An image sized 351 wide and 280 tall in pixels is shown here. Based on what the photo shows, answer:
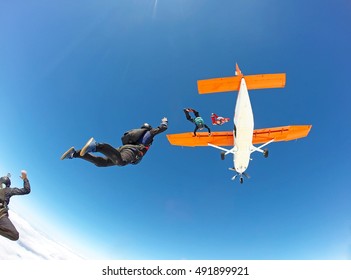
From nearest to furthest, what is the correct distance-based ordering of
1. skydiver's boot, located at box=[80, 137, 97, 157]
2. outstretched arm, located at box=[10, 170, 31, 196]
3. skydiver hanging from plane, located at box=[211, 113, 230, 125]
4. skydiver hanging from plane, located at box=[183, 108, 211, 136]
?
skydiver's boot, located at box=[80, 137, 97, 157]
outstretched arm, located at box=[10, 170, 31, 196]
skydiver hanging from plane, located at box=[183, 108, 211, 136]
skydiver hanging from plane, located at box=[211, 113, 230, 125]

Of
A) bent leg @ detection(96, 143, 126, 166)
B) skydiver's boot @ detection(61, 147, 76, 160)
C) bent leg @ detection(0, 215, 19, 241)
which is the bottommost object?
bent leg @ detection(0, 215, 19, 241)

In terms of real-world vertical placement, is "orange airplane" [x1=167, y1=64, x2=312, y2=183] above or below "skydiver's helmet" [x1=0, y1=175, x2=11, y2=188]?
above

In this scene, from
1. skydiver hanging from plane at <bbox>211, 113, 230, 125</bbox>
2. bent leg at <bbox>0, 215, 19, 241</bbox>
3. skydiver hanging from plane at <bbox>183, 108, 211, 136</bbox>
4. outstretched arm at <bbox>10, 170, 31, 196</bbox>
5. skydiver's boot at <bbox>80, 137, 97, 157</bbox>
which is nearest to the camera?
skydiver's boot at <bbox>80, 137, 97, 157</bbox>

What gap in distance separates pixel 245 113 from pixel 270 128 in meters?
7.48

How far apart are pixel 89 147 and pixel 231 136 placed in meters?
21.7

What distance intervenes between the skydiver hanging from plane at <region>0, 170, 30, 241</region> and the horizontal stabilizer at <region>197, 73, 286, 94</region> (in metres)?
12.7

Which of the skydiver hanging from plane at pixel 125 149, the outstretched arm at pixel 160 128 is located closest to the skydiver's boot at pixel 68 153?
the skydiver hanging from plane at pixel 125 149

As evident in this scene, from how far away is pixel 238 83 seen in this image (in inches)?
733

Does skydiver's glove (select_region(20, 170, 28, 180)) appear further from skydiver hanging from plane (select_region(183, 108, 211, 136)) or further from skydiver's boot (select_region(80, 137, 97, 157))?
skydiver hanging from plane (select_region(183, 108, 211, 136))

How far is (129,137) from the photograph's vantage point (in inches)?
261

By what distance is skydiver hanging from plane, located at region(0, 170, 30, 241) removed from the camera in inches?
260

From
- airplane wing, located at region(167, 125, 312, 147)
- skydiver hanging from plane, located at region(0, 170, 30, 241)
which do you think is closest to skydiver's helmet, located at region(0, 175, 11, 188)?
skydiver hanging from plane, located at region(0, 170, 30, 241)

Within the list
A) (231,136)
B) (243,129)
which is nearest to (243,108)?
(243,129)

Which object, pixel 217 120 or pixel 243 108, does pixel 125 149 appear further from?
pixel 243 108
